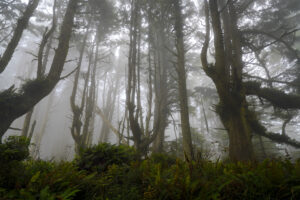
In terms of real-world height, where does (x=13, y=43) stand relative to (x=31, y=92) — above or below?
above

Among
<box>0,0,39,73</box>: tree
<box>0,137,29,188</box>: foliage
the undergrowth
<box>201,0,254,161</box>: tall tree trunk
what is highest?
<box>0,0,39,73</box>: tree

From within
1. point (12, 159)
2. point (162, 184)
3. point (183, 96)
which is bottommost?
point (162, 184)

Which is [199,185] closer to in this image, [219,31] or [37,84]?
[219,31]

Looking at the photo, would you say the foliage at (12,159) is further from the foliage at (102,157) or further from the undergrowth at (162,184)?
the foliage at (102,157)

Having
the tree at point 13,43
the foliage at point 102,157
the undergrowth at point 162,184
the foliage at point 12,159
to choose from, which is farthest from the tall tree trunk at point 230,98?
A: the tree at point 13,43

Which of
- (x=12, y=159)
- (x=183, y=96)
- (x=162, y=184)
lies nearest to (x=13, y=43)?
(x=12, y=159)

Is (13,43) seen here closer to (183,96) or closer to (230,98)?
(183,96)

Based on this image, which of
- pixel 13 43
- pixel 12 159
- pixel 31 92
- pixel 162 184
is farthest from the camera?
pixel 13 43

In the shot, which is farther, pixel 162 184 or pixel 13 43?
pixel 13 43

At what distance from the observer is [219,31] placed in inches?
197

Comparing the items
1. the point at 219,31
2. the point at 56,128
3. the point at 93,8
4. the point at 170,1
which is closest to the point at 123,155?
the point at 219,31

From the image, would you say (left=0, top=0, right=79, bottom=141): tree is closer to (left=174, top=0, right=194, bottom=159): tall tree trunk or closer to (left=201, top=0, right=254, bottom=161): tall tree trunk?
(left=174, top=0, right=194, bottom=159): tall tree trunk

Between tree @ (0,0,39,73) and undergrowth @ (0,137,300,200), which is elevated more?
tree @ (0,0,39,73)

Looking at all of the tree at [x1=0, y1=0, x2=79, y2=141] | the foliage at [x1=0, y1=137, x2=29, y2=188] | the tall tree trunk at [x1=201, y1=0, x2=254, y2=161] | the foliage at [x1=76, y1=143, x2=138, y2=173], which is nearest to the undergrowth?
the foliage at [x1=0, y1=137, x2=29, y2=188]
